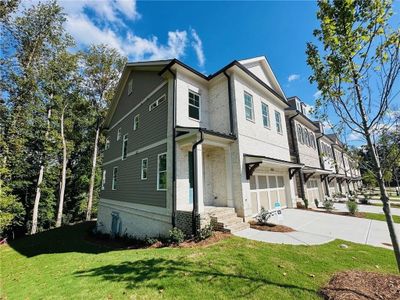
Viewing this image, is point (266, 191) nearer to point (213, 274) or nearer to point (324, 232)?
point (324, 232)

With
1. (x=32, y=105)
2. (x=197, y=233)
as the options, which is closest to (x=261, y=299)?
(x=197, y=233)

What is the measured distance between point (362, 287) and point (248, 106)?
30.5 feet

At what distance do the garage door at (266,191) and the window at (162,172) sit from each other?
15.3ft

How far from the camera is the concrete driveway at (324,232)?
7.09 metres

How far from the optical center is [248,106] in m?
11.4

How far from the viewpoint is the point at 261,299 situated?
3521 mm

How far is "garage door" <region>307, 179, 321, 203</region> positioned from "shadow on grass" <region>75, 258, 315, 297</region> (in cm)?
1486

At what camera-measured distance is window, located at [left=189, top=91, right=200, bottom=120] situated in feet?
35.1

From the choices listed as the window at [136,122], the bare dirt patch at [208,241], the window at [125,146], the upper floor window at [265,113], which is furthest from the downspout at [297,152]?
the window at [125,146]

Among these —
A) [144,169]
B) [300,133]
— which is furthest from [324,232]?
[300,133]

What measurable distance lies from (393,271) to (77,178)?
31.4 metres

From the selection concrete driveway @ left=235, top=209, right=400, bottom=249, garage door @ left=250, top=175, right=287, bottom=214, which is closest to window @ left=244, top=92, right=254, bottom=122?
garage door @ left=250, top=175, right=287, bottom=214

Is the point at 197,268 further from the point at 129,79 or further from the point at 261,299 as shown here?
the point at 129,79

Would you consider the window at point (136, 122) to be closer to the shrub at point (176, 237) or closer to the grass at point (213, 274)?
the shrub at point (176, 237)
